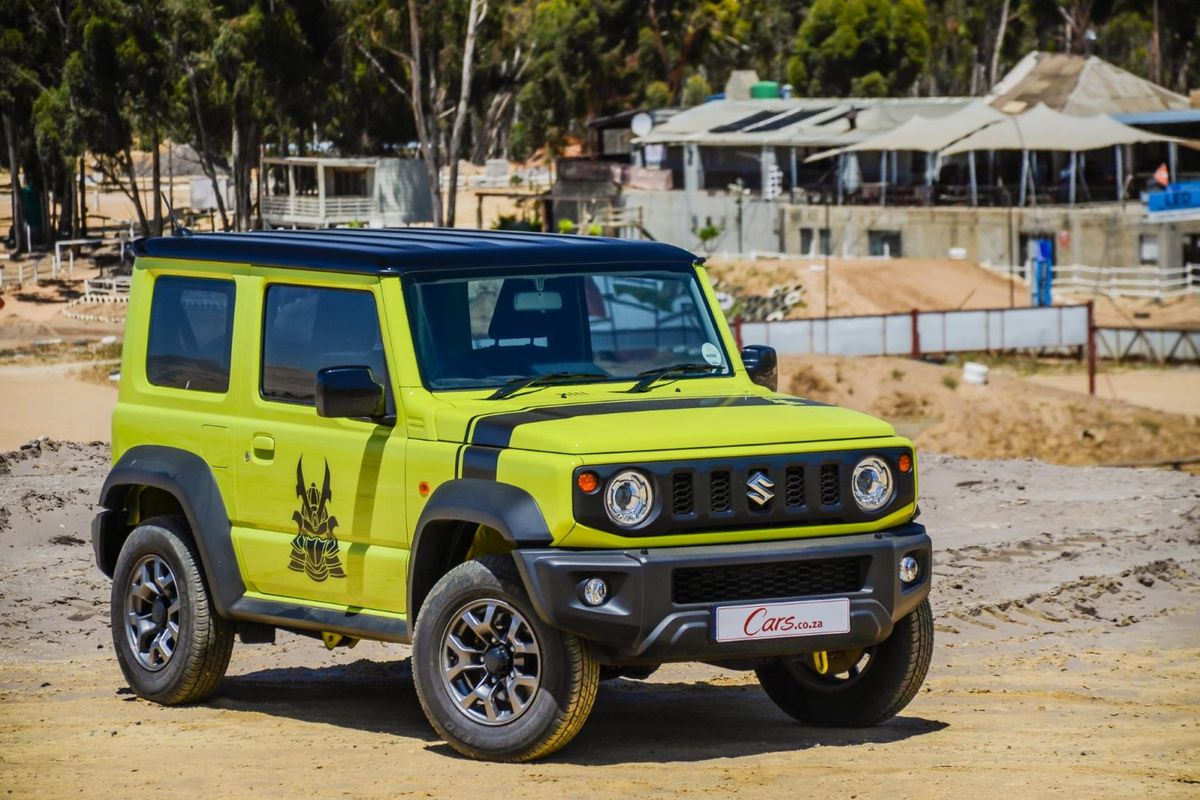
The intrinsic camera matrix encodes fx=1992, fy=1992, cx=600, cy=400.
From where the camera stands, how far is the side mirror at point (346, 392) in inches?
291

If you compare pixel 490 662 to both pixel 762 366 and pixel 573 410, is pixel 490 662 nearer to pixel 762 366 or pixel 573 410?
pixel 573 410

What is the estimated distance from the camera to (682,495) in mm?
6914

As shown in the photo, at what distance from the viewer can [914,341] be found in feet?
111

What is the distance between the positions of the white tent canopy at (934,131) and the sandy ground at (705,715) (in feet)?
135

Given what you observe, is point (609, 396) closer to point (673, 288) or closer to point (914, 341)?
point (673, 288)

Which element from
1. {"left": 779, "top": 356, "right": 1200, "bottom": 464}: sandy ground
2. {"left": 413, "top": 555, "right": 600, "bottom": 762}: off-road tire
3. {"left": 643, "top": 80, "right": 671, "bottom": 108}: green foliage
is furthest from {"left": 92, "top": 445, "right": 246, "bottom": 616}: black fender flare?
{"left": 643, "top": 80, "right": 671, "bottom": 108}: green foliage

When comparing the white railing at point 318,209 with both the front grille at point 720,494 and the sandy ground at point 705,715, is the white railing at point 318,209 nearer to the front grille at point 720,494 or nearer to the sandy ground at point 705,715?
the sandy ground at point 705,715

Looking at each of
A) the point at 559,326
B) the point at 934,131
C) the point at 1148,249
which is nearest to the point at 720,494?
the point at 559,326

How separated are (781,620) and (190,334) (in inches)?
121

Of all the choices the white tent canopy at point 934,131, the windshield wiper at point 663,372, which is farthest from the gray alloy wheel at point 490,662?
the white tent canopy at point 934,131

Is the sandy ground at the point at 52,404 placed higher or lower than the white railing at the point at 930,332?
lower

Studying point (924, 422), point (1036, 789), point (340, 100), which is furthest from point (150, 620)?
point (340, 100)

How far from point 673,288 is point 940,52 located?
341 ft

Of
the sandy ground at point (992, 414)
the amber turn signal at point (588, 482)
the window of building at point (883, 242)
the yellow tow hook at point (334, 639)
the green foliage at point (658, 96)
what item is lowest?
the sandy ground at point (992, 414)
